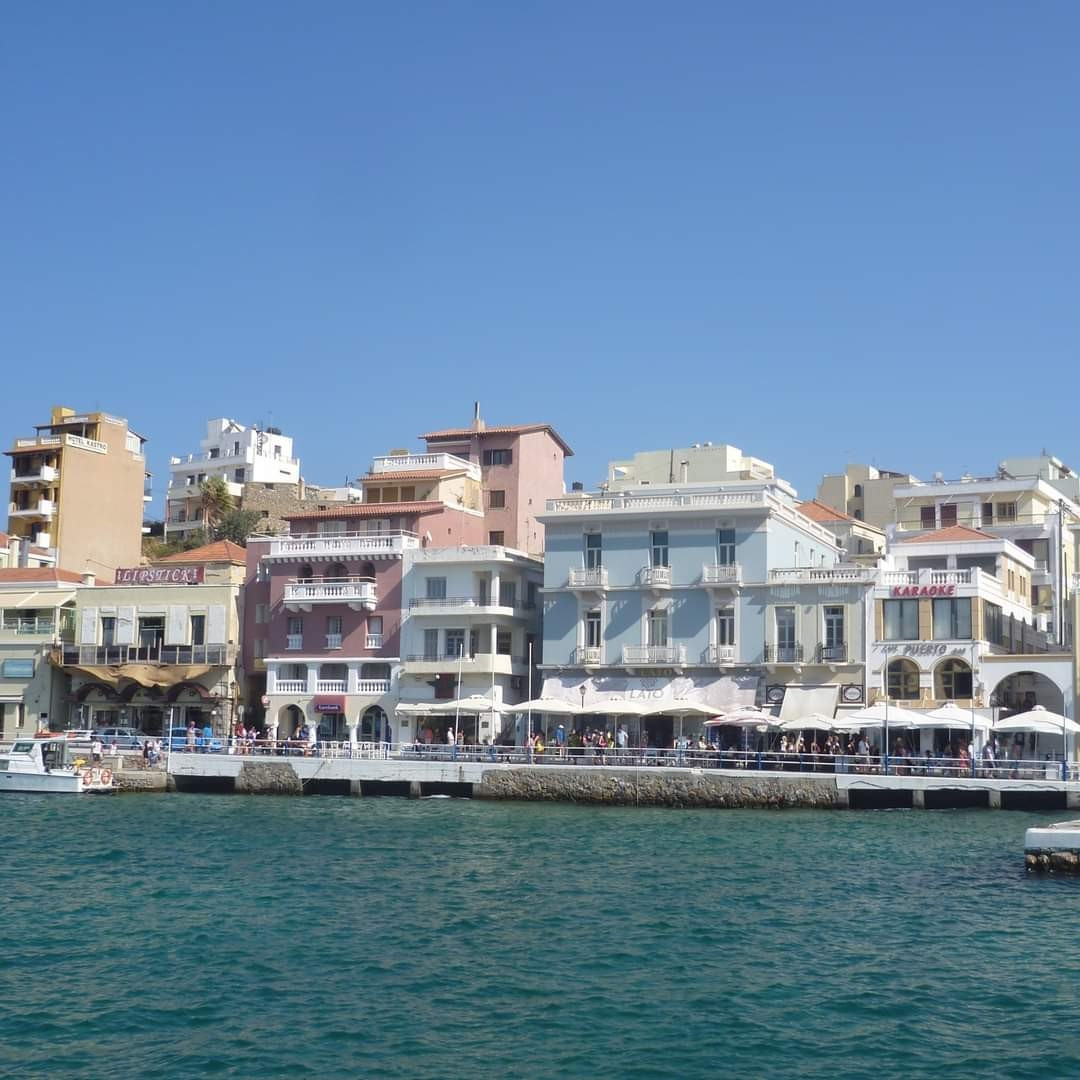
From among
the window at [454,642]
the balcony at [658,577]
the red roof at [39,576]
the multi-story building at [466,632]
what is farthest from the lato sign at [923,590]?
the red roof at [39,576]

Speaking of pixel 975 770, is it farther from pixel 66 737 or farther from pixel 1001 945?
pixel 66 737

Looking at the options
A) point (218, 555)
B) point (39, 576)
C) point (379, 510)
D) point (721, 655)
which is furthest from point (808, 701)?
point (39, 576)

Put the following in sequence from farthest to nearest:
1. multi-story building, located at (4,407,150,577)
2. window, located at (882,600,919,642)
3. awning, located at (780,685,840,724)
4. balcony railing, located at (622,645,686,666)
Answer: multi-story building, located at (4,407,150,577) < balcony railing, located at (622,645,686,666) < window, located at (882,600,919,642) < awning, located at (780,685,840,724)

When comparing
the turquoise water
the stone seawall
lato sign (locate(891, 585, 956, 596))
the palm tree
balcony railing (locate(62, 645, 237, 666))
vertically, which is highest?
the palm tree

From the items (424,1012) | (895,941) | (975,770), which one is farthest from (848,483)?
(424,1012)

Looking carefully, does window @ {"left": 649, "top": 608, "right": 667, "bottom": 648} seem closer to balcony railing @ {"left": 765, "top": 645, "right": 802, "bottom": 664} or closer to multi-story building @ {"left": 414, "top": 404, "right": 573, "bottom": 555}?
balcony railing @ {"left": 765, "top": 645, "right": 802, "bottom": 664}

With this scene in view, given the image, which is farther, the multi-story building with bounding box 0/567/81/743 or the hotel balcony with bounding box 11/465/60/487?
the hotel balcony with bounding box 11/465/60/487

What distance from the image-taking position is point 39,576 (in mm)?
72375

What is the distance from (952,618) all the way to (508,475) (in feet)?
76.0

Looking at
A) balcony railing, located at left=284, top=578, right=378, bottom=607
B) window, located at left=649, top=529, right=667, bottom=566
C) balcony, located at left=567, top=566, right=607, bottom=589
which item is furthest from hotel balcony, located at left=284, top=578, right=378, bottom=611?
window, located at left=649, top=529, right=667, bottom=566

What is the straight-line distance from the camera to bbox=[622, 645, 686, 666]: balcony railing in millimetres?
57812

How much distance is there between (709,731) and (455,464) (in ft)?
64.2

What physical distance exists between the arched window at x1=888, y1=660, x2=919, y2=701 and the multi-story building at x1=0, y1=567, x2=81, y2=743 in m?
36.2

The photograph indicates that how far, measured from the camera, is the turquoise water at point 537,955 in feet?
65.4
